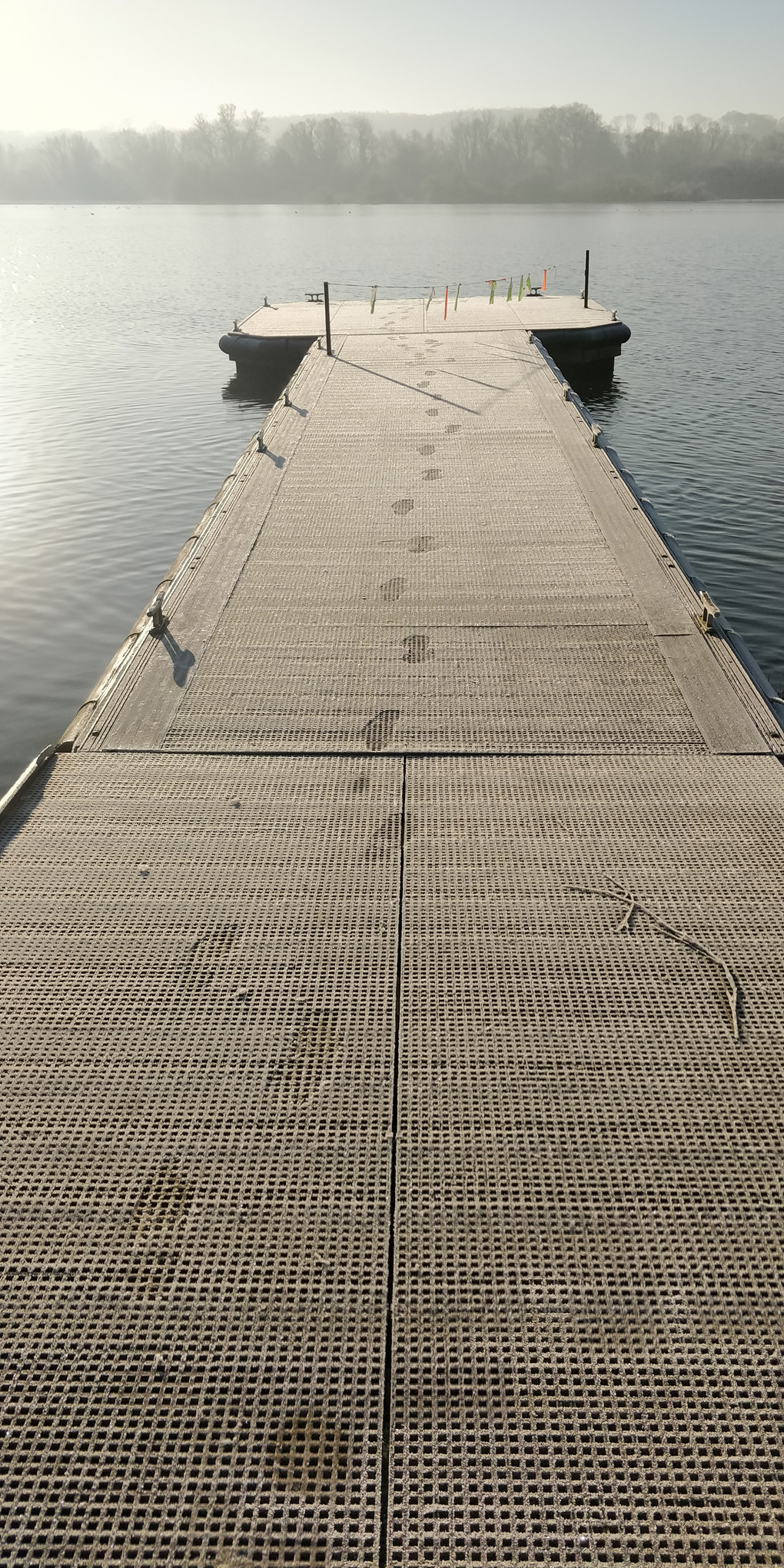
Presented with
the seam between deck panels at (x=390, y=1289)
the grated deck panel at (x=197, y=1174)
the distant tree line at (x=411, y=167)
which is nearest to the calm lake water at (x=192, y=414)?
the grated deck panel at (x=197, y=1174)

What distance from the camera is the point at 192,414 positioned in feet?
65.3

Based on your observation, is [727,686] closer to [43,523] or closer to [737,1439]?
[737,1439]

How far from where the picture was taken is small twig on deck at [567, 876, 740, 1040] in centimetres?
403

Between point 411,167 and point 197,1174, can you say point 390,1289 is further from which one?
point 411,167

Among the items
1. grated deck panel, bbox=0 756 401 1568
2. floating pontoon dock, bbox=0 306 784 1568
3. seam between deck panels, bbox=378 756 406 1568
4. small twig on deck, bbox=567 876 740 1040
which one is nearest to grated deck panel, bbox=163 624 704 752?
floating pontoon dock, bbox=0 306 784 1568

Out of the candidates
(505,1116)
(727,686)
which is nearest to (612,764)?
(727,686)

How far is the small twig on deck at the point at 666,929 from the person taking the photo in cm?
403

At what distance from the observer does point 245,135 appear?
13088cm

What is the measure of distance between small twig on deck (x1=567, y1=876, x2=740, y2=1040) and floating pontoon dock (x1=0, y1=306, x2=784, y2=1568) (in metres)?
0.02

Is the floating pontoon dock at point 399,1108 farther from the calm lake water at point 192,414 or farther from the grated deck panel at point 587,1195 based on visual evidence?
the calm lake water at point 192,414

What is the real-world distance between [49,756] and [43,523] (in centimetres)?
929

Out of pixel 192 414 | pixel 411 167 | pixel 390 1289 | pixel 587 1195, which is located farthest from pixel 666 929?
pixel 411 167

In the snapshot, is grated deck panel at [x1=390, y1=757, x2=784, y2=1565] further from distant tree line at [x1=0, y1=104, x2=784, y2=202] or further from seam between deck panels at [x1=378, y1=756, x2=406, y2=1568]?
distant tree line at [x1=0, y1=104, x2=784, y2=202]

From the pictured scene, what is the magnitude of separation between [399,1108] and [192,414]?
62.8 ft
